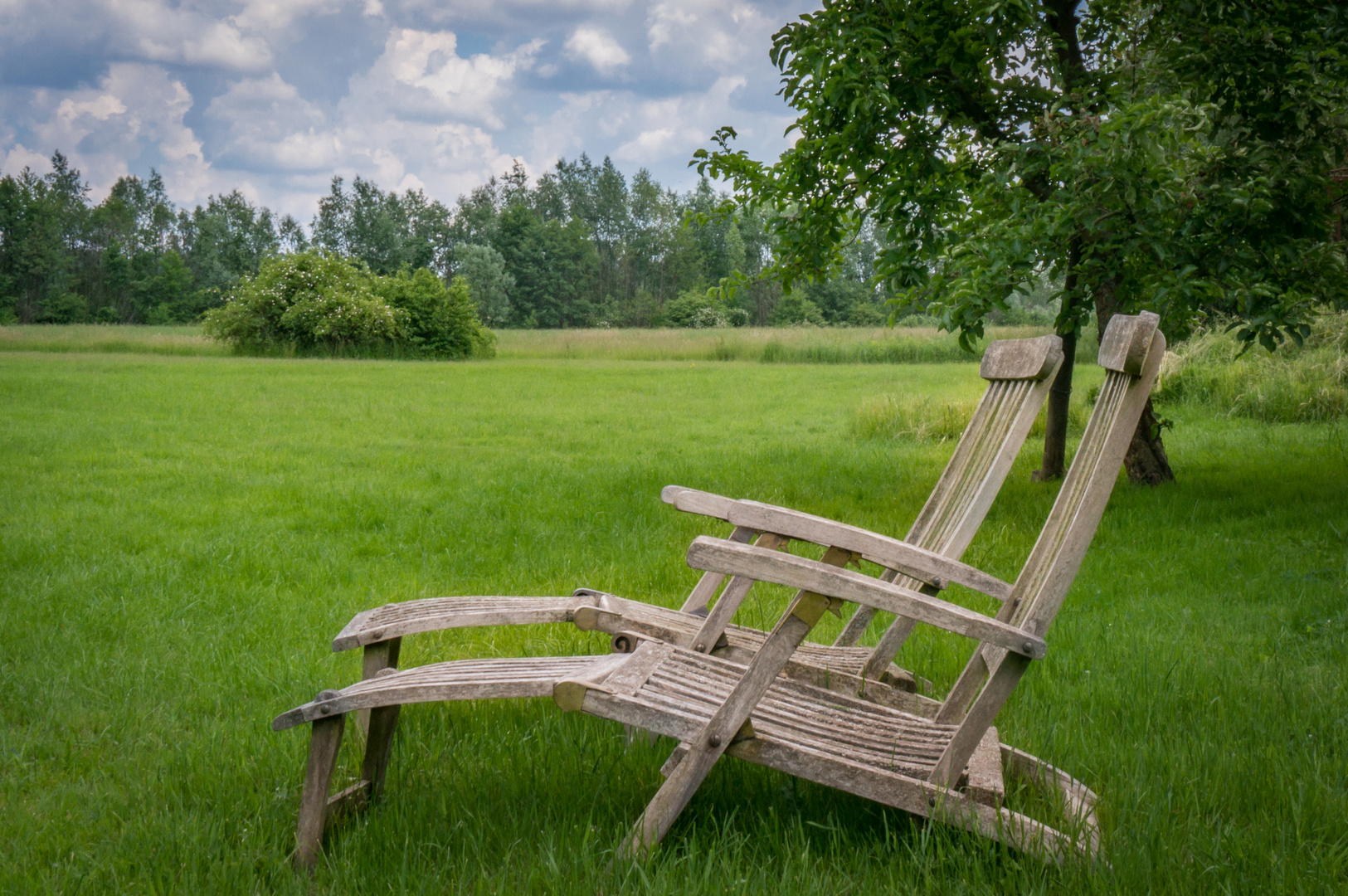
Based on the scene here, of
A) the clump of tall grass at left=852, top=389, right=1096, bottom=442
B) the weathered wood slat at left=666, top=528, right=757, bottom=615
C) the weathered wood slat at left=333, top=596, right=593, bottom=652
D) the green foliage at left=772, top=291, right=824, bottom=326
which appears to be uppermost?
the green foliage at left=772, top=291, right=824, bottom=326

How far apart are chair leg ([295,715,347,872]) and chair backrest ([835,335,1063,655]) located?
168 centimetres

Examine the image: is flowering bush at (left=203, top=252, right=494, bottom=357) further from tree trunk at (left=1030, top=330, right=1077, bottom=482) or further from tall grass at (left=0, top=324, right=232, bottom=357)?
tree trunk at (left=1030, top=330, right=1077, bottom=482)

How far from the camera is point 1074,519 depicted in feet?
7.25

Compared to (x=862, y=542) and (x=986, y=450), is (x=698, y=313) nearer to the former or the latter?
(x=986, y=450)

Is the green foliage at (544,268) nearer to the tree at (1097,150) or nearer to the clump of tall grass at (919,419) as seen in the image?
the clump of tall grass at (919,419)

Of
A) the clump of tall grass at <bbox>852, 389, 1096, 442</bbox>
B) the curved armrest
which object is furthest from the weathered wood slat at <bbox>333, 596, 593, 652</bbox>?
the clump of tall grass at <bbox>852, 389, 1096, 442</bbox>

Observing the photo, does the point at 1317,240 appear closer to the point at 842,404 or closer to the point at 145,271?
the point at 842,404

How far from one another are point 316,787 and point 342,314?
2979cm

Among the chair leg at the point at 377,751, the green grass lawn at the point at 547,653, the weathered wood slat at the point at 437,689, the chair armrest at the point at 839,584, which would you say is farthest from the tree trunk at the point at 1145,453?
the chair leg at the point at 377,751

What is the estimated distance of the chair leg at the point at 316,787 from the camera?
2248mm

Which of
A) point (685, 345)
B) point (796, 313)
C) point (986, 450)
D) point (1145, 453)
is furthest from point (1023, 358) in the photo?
point (796, 313)

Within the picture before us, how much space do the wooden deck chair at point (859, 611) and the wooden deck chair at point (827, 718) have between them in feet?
0.87

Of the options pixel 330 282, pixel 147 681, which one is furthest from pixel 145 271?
pixel 147 681

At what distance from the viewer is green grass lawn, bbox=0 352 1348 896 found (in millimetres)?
2215
